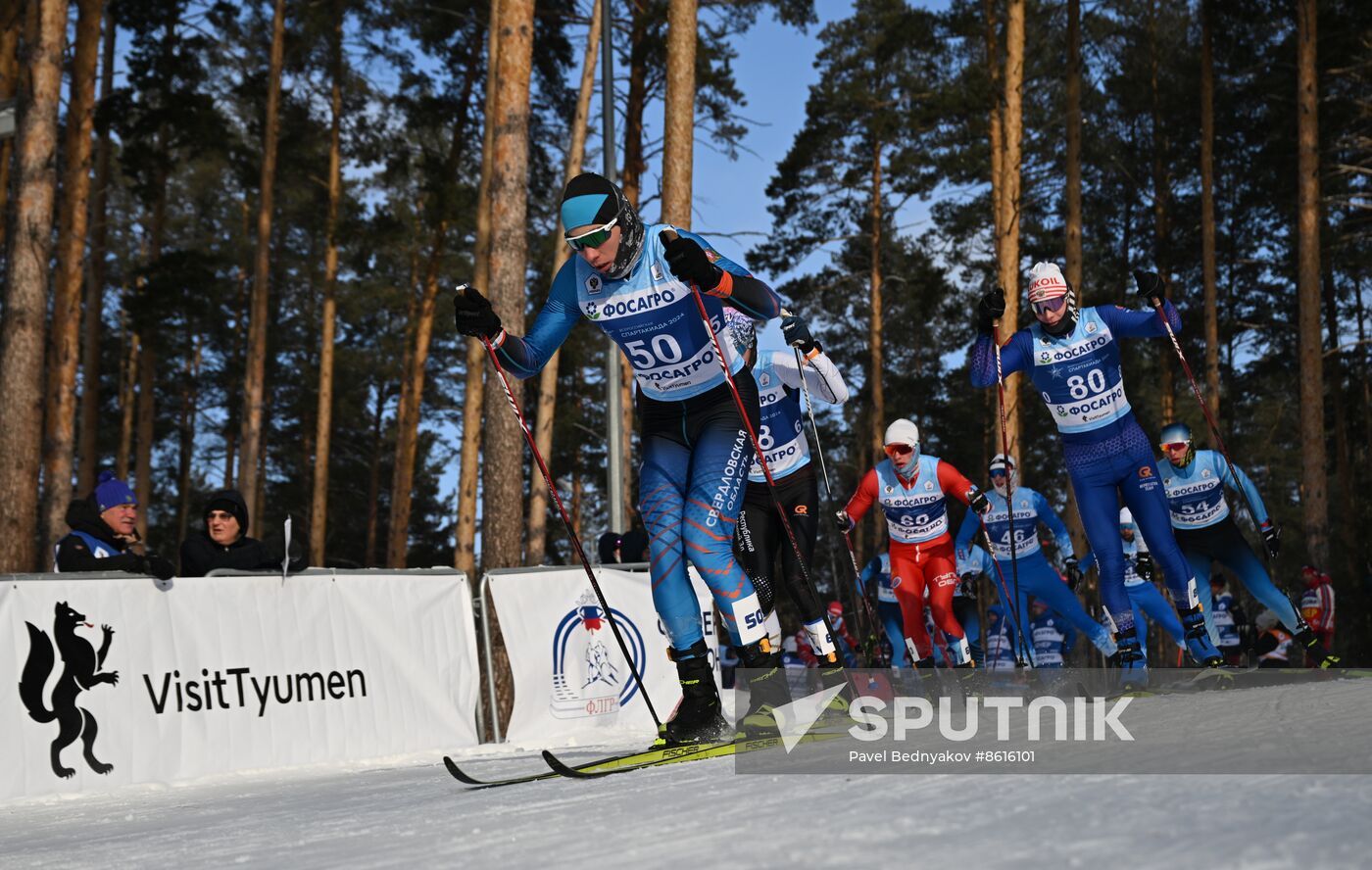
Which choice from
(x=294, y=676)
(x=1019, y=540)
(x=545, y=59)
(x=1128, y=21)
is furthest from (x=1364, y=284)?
(x=294, y=676)

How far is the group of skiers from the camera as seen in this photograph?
4746 mm

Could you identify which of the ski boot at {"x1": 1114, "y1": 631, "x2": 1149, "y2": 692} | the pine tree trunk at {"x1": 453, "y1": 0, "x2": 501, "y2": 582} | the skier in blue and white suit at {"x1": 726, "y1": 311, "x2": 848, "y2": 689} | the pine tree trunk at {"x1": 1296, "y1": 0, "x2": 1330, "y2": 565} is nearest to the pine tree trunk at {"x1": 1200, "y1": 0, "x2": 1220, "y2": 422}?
the pine tree trunk at {"x1": 1296, "y1": 0, "x2": 1330, "y2": 565}

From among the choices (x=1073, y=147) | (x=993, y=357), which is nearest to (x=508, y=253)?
(x=993, y=357)

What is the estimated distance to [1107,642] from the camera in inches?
430

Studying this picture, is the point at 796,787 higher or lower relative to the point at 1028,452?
lower

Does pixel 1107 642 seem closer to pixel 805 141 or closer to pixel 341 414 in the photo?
pixel 805 141

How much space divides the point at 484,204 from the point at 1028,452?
25.2m

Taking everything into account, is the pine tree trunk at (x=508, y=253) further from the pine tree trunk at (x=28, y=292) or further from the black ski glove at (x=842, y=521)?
the pine tree trunk at (x=28, y=292)

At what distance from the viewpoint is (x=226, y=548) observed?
296 inches

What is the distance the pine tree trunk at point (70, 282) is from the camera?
16.2 meters

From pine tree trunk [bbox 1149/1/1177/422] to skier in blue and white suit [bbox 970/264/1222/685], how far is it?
80.8 feet

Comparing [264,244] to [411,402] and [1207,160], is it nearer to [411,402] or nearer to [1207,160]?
[411,402]

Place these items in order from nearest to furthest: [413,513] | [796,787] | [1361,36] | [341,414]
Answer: [796,787]
[1361,36]
[341,414]
[413,513]

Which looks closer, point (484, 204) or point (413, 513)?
point (484, 204)
